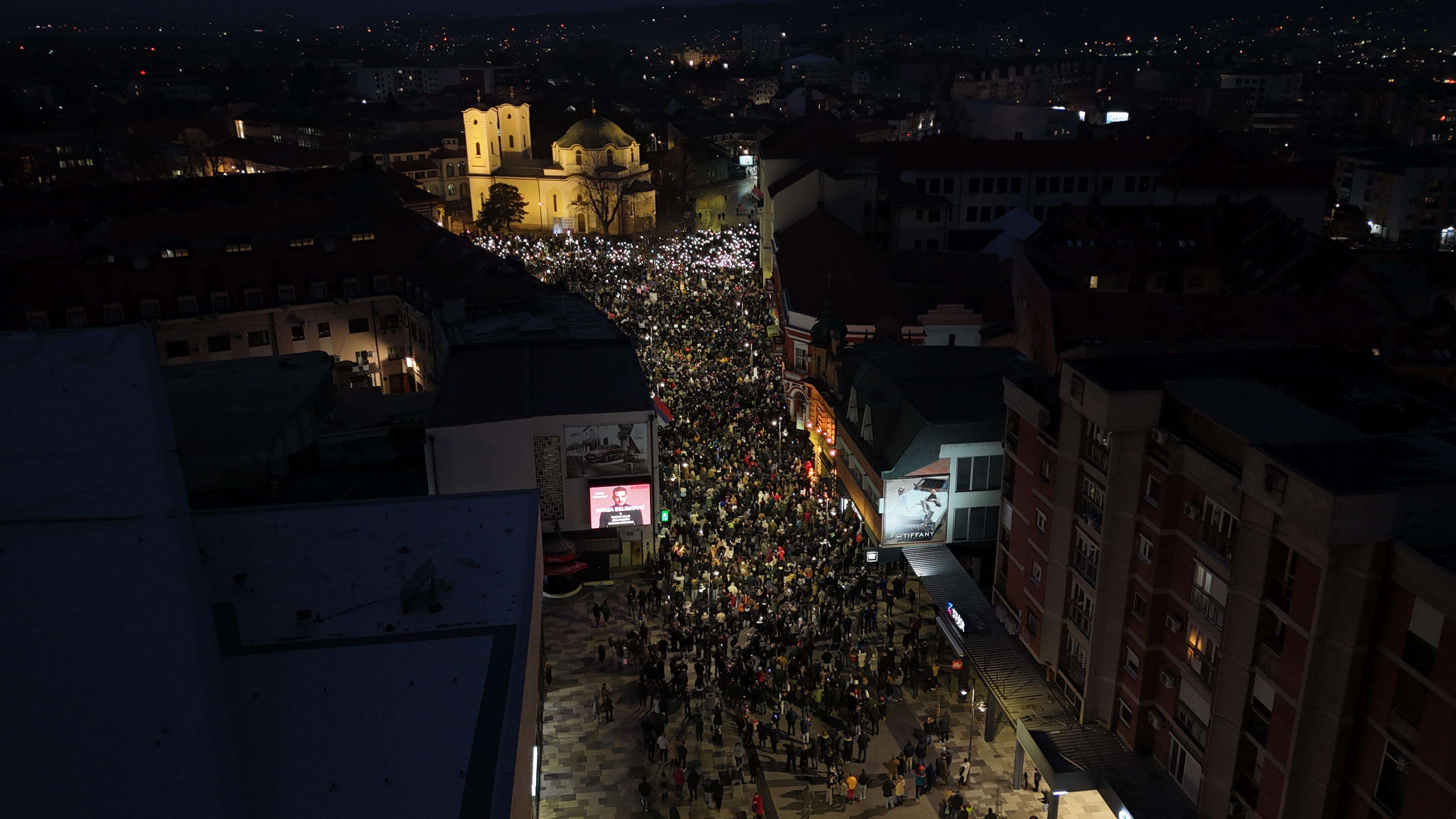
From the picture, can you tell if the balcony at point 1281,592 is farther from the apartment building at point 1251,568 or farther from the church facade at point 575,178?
the church facade at point 575,178

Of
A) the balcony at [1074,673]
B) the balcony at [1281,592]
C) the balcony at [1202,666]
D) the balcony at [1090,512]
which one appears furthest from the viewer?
the balcony at [1074,673]

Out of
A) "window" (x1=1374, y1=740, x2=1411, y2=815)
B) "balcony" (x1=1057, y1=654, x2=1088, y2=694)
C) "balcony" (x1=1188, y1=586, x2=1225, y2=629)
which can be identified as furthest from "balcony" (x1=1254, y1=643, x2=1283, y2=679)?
"balcony" (x1=1057, y1=654, x2=1088, y2=694)

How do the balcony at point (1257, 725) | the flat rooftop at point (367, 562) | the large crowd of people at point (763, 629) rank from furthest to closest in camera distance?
the large crowd of people at point (763, 629)
the balcony at point (1257, 725)
the flat rooftop at point (367, 562)

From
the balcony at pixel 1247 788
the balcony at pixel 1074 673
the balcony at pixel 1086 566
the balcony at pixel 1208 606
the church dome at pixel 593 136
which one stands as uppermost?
the church dome at pixel 593 136

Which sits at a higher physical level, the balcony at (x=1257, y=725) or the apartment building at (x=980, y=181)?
the apartment building at (x=980, y=181)

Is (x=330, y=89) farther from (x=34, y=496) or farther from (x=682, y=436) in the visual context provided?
(x=34, y=496)

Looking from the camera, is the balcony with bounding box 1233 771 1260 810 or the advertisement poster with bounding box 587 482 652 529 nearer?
the balcony with bounding box 1233 771 1260 810

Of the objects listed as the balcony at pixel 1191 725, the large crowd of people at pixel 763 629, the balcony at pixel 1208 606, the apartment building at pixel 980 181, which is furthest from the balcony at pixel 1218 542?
the apartment building at pixel 980 181

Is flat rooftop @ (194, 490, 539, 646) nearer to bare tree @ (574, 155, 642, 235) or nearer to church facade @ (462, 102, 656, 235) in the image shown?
church facade @ (462, 102, 656, 235)
